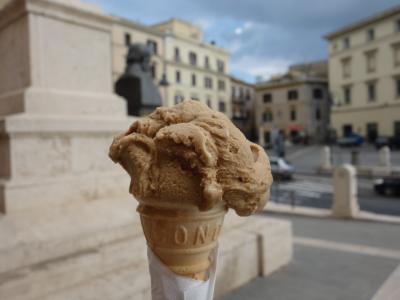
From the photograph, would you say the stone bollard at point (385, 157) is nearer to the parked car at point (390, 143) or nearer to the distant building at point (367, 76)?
the parked car at point (390, 143)

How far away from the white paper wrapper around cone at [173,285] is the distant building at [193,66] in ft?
119

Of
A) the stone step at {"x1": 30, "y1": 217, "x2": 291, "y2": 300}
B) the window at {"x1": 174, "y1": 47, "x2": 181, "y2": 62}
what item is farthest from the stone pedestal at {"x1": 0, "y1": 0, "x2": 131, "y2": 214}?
the window at {"x1": 174, "y1": 47, "x2": 181, "y2": 62}

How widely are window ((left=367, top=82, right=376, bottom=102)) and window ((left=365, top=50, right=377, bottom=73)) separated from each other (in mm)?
1443

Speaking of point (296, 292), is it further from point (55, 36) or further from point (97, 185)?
point (55, 36)

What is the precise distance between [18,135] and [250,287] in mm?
2783

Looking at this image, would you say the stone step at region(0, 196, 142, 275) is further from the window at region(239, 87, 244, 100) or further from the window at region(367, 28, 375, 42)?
the window at region(239, 87, 244, 100)

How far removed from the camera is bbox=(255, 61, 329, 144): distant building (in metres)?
47.0

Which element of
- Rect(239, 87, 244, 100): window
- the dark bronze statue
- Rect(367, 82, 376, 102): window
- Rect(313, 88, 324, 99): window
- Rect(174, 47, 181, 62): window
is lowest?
the dark bronze statue

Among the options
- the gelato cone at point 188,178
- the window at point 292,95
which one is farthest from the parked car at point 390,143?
the gelato cone at point 188,178

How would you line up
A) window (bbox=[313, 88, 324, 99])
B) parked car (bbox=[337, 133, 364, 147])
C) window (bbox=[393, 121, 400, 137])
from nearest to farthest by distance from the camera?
parked car (bbox=[337, 133, 364, 147])
window (bbox=[393, 121, 400, 137])
window (bbox=[313, 88, 324, 99])

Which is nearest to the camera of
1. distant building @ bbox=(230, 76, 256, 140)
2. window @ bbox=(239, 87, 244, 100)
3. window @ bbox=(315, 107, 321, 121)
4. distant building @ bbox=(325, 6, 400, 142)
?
distant building @ bbox=(325, 6, 400, 142)

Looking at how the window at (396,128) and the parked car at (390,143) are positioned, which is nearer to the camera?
the parked car at (390,143)

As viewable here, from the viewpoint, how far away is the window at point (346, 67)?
131 ft

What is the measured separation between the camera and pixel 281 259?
13.6ft
